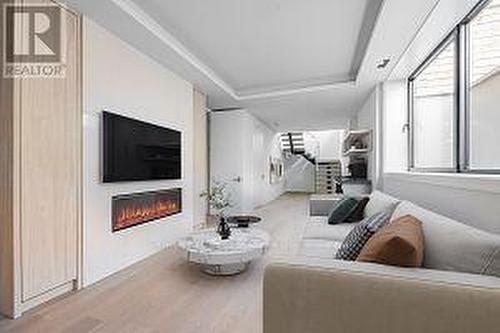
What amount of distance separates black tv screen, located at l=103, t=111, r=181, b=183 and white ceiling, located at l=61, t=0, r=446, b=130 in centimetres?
92

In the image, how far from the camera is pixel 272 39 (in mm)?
3299

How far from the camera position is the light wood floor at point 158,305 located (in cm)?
188

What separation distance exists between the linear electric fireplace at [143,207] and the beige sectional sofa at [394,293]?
90.6 inches

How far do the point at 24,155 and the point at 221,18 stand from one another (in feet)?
6.97

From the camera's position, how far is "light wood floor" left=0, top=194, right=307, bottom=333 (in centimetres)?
188

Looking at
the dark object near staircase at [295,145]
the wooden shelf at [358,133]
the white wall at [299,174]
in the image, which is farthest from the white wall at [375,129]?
the white wall at [299,174]

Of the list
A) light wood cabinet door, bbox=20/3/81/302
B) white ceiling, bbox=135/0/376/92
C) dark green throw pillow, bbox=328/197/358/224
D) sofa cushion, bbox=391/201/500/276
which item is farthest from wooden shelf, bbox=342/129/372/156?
light wood cabinet door, bbox=20/3/81/302

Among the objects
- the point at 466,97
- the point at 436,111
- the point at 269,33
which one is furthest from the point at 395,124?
the point at 269,33

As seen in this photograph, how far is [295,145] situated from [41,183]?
10.9 meters

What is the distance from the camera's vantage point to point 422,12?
7.88 ft

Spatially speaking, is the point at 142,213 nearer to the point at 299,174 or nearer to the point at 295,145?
the point at 295,145

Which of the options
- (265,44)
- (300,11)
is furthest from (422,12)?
(265,44)

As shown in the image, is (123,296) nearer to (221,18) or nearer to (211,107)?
(221,18)

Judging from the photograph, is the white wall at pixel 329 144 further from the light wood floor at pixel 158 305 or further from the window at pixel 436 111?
the light wood floor at pixel 158 305
